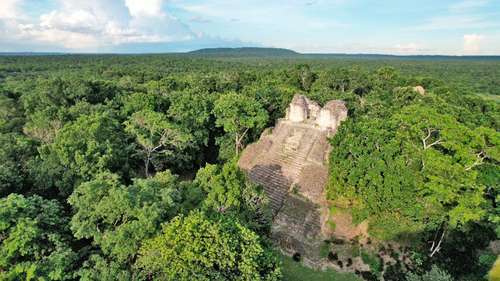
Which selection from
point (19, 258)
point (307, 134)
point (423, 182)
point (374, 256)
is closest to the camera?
point (19, 258)

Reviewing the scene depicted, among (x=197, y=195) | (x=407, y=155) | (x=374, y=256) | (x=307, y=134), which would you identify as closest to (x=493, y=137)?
(x=407, y=155)

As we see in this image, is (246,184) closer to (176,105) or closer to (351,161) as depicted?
(351,161)

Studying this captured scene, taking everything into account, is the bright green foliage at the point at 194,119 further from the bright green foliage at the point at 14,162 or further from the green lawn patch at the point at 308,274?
the green lawn patch at the point at 308,274

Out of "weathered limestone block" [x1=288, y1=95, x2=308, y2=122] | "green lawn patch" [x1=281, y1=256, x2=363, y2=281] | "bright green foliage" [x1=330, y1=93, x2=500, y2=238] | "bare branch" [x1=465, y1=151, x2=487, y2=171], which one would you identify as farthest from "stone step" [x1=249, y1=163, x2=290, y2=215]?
"bare branch" [x1=465, y1=151, x2=487, y2=171]

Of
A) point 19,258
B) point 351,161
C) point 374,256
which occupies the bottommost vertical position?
point 374,256

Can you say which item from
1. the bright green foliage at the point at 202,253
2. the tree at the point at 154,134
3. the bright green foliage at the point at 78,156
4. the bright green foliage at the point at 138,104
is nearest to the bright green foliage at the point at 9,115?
the bright green foliage at the point at 138,104
